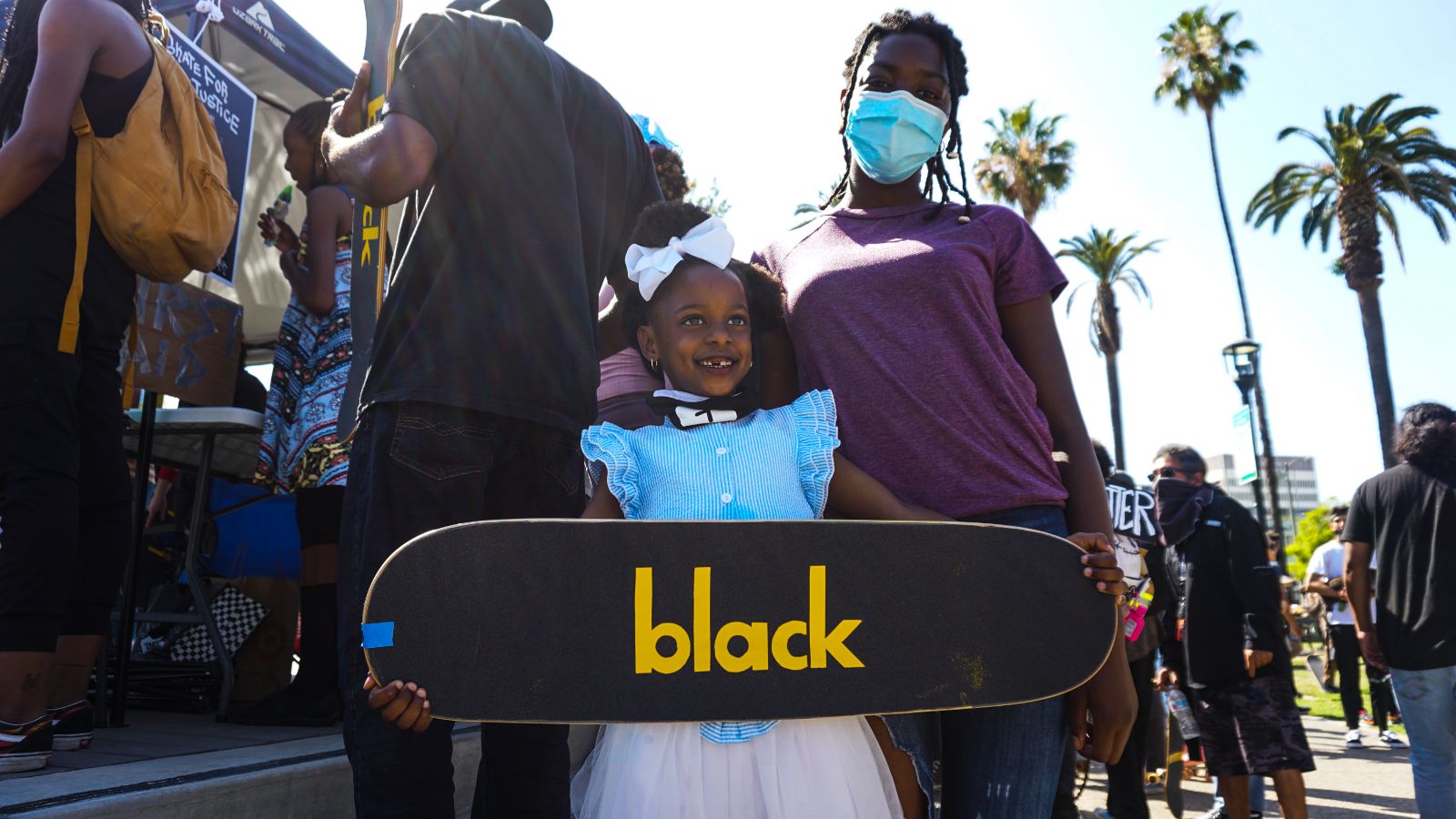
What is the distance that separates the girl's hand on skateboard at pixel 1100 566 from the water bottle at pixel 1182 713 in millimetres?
3960

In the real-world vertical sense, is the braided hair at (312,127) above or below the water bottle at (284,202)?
below

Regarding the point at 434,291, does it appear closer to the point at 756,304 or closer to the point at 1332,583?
the point at 756,304

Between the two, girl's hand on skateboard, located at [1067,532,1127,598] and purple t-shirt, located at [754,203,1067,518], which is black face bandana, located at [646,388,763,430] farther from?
girl's hand on skateboard, located at [1067,532,1127,598]

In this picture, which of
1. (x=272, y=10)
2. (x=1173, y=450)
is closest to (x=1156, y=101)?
(x=1173, y=450)

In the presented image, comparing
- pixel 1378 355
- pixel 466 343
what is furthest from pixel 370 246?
pixel 1378 355

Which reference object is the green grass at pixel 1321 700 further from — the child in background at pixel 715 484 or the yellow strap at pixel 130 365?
the yellow strap at pixel 130 365

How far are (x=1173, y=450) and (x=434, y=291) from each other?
17.3 feet

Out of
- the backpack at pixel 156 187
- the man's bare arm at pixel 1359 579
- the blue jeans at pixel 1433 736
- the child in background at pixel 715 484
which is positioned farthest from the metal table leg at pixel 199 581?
the man's bare arm at pixel 1359 579

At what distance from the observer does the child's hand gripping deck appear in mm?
1500

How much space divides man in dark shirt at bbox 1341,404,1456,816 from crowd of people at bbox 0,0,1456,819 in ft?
11.2

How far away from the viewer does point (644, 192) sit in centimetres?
249

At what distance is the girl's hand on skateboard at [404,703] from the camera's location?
1448 mm

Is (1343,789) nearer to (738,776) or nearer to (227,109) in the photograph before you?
(738,776)

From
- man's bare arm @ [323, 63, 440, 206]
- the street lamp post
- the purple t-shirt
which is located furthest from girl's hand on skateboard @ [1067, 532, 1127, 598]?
the street lamp post
